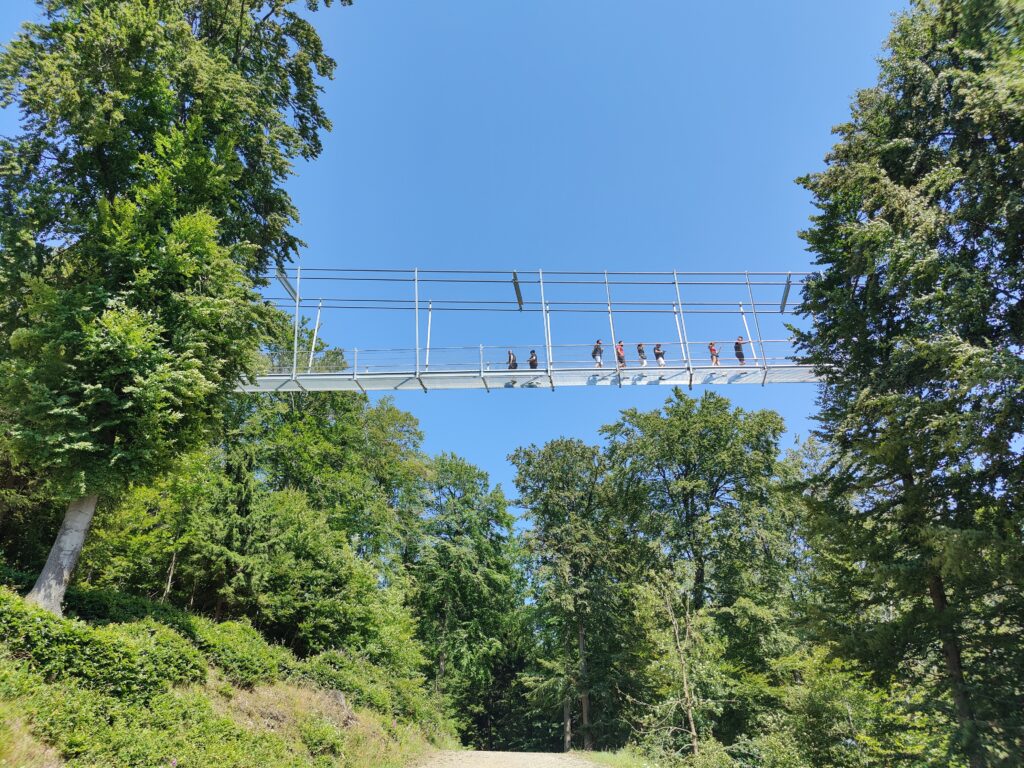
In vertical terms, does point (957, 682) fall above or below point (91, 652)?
below

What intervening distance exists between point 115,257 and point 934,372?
46.9 feet

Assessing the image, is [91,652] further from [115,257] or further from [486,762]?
[486,762]

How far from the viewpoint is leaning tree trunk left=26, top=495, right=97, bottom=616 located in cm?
796

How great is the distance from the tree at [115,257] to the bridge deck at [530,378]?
4.40 m

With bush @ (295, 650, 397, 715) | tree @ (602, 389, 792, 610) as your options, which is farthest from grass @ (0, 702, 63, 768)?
tree @ (602, 389, 792, 610)

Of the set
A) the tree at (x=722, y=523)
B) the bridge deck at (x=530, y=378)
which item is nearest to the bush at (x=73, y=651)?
the bridge deck at (x=530, y=378)

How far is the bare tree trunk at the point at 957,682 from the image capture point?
751 cm

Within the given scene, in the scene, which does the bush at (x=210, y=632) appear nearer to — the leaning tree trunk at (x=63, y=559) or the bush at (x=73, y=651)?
the leaning tree trunk at (x=63, y=559)

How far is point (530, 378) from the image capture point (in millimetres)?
15516

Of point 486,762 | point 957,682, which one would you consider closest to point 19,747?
point 957,682

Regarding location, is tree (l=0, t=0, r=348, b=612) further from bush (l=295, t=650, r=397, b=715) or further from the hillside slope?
bush (l=295, t=650, r=397, b=715)

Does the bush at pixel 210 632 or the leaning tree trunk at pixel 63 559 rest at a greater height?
the leaning tree trunk at pixel 63 559

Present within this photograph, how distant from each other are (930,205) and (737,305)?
6.91 meters

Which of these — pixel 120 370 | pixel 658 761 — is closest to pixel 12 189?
pixel 120 370
